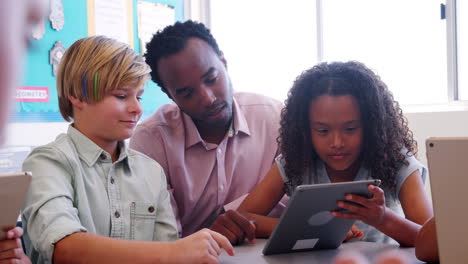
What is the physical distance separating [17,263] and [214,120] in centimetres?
83

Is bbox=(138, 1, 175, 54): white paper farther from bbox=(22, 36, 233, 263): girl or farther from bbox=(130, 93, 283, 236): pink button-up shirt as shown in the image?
bbox=(22, 36, 233, 263): girl

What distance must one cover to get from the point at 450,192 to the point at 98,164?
738 mm

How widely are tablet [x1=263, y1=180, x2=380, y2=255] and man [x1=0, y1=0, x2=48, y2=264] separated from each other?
2.56 ft

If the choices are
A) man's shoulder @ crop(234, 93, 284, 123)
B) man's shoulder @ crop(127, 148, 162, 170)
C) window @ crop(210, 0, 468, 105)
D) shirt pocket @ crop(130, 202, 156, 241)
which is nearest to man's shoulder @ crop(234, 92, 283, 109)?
man's shoulder @ crop(234, 93, 284, 123)

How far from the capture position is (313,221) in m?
0.94

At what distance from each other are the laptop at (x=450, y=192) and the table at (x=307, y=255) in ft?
0.87

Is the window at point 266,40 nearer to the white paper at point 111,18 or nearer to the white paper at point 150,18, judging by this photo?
the white paper at point 150,18

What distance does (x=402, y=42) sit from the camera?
290cm

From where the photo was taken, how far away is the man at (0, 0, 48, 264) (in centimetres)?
7

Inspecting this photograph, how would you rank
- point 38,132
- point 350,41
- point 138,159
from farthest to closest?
point 350,41 < point 38,132 < point 138,159

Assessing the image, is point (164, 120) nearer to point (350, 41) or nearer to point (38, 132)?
point (38, 132)

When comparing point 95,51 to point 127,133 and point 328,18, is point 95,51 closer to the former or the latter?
point 127,133

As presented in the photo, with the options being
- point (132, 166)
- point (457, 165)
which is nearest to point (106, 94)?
point (132, 166)

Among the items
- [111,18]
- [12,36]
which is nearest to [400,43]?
[111,18]
